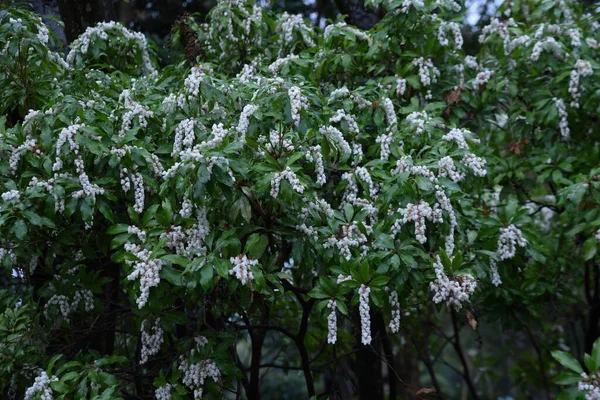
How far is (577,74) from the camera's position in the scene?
5.27 m

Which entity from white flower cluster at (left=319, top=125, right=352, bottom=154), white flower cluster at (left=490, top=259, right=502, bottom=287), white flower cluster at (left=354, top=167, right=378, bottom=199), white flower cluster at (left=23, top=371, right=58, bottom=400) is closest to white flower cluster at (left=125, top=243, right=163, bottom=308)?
white flower cluster at (left=23, top=371, right=58, bottom=400)

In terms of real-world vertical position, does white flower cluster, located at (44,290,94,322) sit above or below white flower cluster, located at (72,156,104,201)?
below

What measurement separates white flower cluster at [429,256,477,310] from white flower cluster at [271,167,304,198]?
84cm

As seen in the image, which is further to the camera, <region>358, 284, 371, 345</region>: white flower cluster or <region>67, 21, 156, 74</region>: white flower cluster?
<region>67, 21, 156, 74</region>: white flower cluster

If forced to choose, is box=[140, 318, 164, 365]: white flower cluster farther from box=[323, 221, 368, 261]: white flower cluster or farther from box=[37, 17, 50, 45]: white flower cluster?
box=[37, 17, 50, 45]: white flower cluster

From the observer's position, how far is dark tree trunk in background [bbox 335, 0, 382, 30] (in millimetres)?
7016

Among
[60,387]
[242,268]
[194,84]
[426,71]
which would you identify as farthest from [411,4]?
[60,387]

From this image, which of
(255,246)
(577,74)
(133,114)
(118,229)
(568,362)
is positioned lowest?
(568,362)

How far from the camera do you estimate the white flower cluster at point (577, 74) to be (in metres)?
5.27

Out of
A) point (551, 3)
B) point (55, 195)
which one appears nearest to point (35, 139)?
point (55, 195)

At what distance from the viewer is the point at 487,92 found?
5.65 meters

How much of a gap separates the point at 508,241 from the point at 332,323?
4.77 feet

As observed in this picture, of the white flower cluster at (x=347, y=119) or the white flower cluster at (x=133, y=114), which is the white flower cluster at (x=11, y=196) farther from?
the white flower cluster at (x=347, y=119)

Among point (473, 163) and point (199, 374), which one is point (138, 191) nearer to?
point (199, 374)
